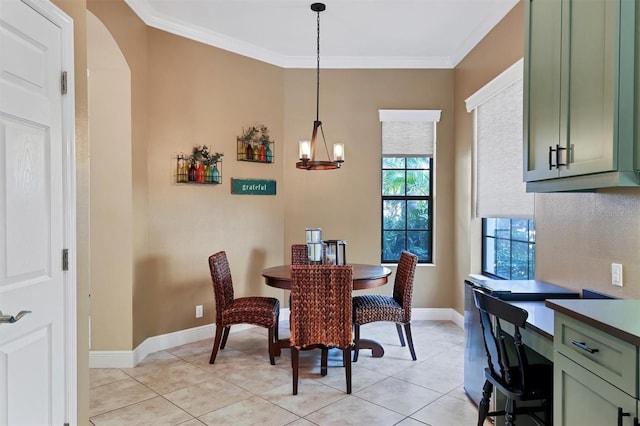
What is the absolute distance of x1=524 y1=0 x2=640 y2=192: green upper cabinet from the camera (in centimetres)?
167

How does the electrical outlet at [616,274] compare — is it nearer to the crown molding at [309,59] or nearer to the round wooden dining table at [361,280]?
the round wooden dining table at [361,280]

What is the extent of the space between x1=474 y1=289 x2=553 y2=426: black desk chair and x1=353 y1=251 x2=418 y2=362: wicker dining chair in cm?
134

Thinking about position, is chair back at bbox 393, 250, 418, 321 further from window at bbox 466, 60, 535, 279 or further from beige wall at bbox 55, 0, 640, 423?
beige wall at bbox 55, 0, 640, 423

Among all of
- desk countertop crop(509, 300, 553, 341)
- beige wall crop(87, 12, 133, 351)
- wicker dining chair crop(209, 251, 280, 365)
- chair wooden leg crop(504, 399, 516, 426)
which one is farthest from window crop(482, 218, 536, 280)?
beige wall crop(87, 12, 133, 351)

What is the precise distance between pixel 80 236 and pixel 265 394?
1.72 metres

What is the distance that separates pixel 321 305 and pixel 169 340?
188 centimetres

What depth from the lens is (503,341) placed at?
6.75 ft

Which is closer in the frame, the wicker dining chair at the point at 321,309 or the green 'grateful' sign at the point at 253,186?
the wicker dining chair at the point at 321,309

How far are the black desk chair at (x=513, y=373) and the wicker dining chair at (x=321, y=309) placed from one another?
104 centimetres

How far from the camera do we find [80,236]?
2.14m

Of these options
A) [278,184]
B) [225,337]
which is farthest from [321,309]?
[278,184]

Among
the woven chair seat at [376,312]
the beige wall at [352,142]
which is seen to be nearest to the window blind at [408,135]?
the beige wall at [352,142]

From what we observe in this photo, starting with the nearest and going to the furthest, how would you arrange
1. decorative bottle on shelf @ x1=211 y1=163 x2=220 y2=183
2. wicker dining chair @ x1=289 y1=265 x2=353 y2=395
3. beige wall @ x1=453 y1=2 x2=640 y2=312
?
1. beige wall @ x1=453 y1=2 x2=640 y2=312
2. wicker dining chair @ x1=289 y1=265 x2=353 y2=395
3. decorative bottle on shelf @ x1=211 y1=163 x2=220 y2=183

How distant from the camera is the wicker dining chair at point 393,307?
355cm
